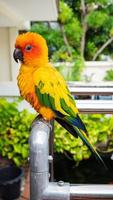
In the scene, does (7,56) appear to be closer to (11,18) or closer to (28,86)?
(11,18)

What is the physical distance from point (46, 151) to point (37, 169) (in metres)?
0.04

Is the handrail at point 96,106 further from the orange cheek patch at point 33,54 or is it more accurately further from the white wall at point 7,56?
the white wall at point 7,56

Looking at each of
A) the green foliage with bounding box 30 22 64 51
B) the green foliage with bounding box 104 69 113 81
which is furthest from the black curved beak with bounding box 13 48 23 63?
the green foliage with bounding box 30 22 64 51

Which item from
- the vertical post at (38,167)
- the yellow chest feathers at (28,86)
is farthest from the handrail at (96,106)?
the vertical post at (38,167)

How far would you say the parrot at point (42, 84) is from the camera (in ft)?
3.65

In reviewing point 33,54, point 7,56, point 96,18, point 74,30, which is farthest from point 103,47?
point 33,54

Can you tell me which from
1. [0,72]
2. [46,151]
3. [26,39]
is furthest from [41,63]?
[0,72]

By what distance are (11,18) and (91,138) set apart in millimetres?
1542

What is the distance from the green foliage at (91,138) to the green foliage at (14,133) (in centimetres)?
30

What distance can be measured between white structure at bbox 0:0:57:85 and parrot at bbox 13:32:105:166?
200 cm

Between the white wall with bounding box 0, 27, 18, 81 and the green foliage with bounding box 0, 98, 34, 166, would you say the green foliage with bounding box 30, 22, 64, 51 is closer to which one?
the white wall with bounding box 0, 27, 18, 81

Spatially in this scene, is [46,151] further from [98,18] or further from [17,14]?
[98,18]

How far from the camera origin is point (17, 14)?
3922mm

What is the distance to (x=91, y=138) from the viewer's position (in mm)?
3029
